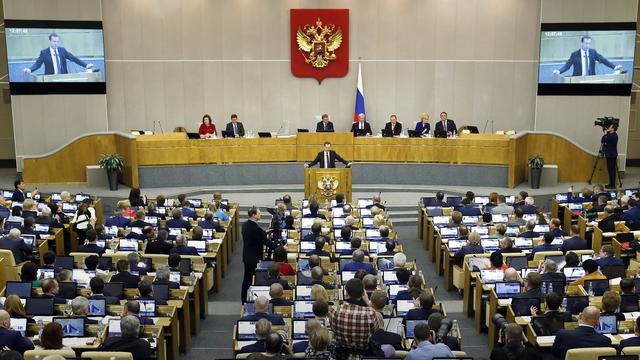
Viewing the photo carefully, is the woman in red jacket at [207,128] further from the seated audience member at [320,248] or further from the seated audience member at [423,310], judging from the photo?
the seated audience member at [423,310]

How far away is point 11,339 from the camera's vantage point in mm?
8391

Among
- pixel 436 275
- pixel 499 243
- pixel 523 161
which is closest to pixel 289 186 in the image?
pixel 523 161

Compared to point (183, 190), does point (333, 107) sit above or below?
above

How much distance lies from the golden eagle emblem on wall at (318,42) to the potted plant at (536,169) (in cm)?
711

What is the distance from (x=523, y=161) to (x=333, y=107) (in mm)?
6336

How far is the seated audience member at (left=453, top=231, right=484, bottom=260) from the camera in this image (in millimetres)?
12844

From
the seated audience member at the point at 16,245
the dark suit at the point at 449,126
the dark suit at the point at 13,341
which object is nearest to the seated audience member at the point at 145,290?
the dark suit at the point at 13,341

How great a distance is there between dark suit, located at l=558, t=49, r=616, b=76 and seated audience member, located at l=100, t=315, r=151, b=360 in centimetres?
1868

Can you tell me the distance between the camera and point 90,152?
22.2 meters

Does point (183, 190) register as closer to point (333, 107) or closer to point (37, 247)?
point (333, 107)

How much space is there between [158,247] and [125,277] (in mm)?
1970

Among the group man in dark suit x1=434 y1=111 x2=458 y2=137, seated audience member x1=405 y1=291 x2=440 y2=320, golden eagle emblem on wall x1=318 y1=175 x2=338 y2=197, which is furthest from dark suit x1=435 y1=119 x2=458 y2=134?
seated audience member x1=405 y1=291 x2=440 y2=320

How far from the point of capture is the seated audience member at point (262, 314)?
8.88 meters

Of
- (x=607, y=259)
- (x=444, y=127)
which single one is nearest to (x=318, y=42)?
(x=444, y=127)
